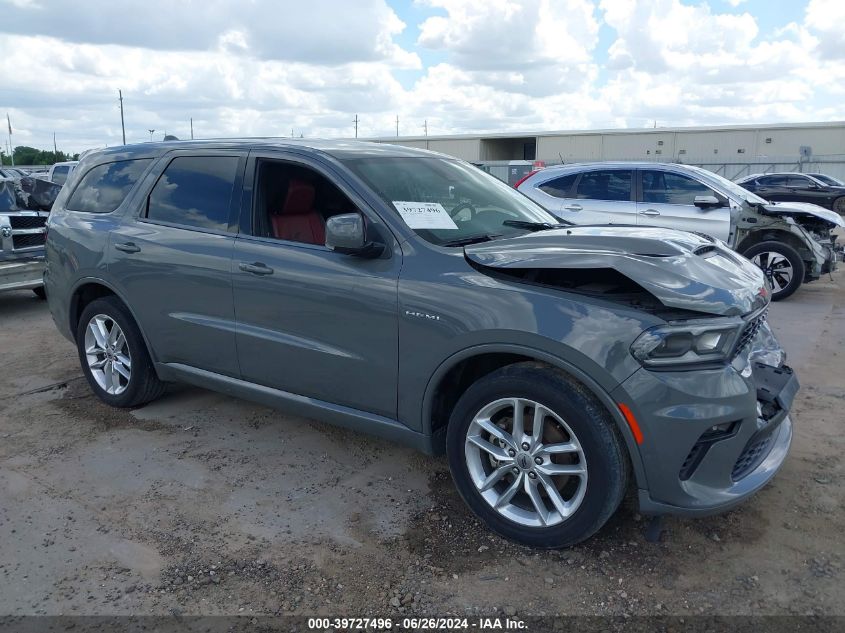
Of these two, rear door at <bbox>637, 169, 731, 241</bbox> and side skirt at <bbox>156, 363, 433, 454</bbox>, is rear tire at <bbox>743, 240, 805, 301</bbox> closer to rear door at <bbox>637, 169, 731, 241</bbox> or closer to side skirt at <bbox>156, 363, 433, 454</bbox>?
rear door at <bbox>637, 169, 731, 241</bbox>

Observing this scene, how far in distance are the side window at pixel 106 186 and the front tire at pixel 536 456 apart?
9.84 ft

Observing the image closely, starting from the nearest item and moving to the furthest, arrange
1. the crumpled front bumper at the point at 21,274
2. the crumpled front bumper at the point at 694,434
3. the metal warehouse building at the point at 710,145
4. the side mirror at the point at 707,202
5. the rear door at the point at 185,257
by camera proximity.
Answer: the crumpled front bumper at the point at 694,434
the rear door at the point at 185,257
the crumpled front bumper at the point at 21,274
the side mirror at the point at 707,202
the metal warehouse building at the point at 710,145

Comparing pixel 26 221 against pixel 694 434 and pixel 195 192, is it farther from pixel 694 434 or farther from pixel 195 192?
pixel 694 434

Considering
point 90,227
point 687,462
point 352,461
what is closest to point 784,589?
point 687,462

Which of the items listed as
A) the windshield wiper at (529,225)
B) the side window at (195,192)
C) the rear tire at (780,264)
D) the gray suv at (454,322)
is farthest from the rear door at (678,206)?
the side window at (195,192)

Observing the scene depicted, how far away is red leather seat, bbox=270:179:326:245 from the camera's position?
4.02m

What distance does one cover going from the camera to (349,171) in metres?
3.71

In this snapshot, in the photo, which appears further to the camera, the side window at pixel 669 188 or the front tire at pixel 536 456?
the side window at pixel 669 188

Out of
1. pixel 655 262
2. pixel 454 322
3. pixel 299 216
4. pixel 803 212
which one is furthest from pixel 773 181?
pixel 454 322

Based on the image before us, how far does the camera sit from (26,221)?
8.41 meters

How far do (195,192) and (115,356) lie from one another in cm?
140

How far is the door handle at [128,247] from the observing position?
14.8 ft

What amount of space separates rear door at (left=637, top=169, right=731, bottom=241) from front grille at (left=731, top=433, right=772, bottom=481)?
602 centimetres

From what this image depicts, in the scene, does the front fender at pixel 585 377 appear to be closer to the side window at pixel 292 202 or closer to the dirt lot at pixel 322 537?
the dirt lot at pixel 322 537
